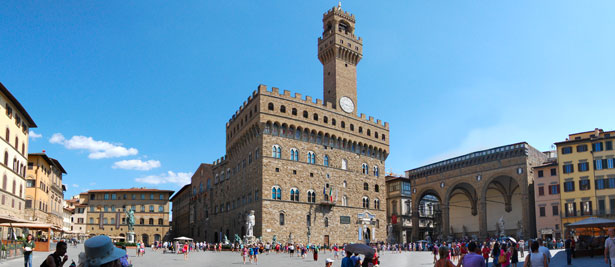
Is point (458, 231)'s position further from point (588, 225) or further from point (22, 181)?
point (22, 181)

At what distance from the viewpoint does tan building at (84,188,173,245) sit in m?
87.2

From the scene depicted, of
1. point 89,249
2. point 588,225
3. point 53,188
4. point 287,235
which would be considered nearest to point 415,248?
point 287,235

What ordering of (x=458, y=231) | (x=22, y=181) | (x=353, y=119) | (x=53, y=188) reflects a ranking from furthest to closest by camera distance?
1. (x=458, y=231)
2. (x=53, y=188)
3. (x=353, y=119)
4. (x=22, y=181)

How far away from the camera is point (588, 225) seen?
95.9 feet

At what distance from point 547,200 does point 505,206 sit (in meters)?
10.9

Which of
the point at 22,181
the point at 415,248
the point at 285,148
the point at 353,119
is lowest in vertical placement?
the point at 415,248

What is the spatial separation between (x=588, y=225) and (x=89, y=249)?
31.0 m

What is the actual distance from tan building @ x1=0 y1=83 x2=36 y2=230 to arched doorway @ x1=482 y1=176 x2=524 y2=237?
49.9m

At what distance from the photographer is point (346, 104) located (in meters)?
57.6

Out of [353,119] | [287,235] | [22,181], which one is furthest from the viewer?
[353,119]

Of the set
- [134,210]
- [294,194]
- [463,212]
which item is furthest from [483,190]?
[134,210]

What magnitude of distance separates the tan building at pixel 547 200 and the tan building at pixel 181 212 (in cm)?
4922

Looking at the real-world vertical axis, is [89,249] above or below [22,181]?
below

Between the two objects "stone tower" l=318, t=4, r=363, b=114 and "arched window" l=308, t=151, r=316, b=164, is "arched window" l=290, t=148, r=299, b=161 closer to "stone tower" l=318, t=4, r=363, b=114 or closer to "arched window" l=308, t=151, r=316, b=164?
"arched window" l=308, t=151, r=316, b=164
